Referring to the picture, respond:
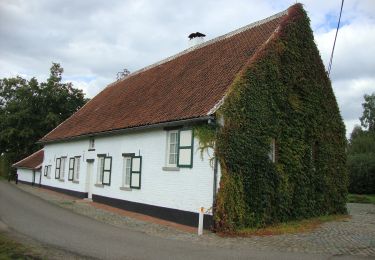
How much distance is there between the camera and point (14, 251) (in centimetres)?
885

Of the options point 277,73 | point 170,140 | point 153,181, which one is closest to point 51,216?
point 153,181

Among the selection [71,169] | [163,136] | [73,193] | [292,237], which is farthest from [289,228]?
[71,169]

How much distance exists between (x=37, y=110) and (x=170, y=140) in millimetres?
33467

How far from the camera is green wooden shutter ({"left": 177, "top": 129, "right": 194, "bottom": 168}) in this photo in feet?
48.5

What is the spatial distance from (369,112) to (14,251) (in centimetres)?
6696

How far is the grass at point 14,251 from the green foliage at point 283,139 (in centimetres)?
599

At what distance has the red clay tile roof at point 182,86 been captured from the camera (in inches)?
616

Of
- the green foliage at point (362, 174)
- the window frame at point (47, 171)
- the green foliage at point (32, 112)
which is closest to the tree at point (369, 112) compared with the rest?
the green foliage at point (362, 174)

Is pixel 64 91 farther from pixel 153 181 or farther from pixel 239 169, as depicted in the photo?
pixel 239 169

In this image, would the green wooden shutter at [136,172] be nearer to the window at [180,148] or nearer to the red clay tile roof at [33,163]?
the window at [180,148]

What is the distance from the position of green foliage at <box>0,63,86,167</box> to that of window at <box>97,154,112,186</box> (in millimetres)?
23848

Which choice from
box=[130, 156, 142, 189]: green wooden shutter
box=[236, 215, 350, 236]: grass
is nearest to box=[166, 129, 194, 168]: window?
box=[130, 156, 142, 189]: green wooden shutter

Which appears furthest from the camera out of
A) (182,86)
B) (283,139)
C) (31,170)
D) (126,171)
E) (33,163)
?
(33,163)

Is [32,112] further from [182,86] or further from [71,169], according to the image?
[182,86]
